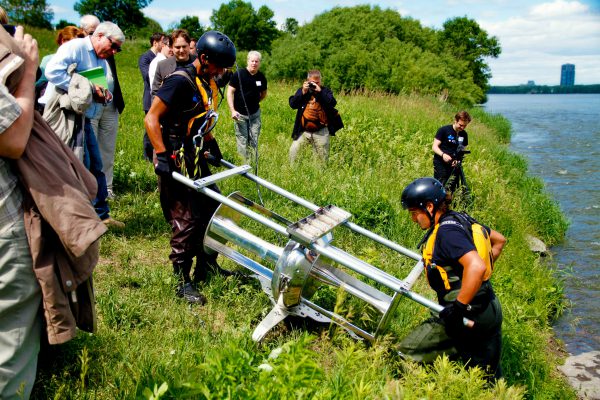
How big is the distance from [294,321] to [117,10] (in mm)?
80170

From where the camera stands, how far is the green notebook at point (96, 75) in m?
5.14

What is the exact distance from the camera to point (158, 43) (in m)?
8.10

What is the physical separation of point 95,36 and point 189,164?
2.00 meters

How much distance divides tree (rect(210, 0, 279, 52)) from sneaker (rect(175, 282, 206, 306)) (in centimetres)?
7445

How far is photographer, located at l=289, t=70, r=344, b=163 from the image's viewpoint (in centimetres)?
895

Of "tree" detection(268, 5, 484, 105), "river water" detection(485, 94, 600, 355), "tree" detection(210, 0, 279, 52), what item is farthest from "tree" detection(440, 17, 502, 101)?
"tree" detection(210, 0, 279, 52)

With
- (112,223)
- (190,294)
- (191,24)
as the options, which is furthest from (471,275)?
(191,24)

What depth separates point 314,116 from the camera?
9.01 meters

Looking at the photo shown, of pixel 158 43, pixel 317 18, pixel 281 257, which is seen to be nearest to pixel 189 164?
pixel 281 257

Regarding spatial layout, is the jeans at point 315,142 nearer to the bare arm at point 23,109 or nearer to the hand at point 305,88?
the hand at point 305,88

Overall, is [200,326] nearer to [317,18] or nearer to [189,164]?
[189,164]

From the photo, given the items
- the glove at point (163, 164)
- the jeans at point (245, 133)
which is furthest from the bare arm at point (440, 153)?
the glove at point (163, 164)

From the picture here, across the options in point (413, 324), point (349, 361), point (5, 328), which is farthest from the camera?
point (413, 324)

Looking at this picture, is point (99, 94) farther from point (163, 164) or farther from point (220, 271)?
point (220, 271)
